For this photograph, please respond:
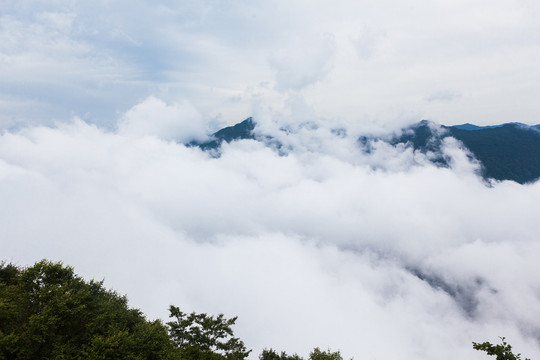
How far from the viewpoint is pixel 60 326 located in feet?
115

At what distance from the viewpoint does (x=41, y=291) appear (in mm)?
35094

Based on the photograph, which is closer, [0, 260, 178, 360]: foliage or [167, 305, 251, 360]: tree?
[0, 260, 178, 360]: foliage

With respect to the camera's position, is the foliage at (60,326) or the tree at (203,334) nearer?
the foliage at (60,326)

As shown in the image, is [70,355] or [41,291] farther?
[41,291]

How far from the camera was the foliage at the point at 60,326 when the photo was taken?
30859mm

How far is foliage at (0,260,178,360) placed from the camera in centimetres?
3086

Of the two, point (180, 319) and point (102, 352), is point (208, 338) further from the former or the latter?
point (102, 352)

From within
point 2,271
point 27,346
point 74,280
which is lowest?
point 27,346

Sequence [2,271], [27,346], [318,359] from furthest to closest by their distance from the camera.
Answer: [2,271]
[318,359]
[27,346]

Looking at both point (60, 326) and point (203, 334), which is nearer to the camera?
point (60, 326)

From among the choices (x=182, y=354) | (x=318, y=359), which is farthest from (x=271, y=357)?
(x=182, y=354)

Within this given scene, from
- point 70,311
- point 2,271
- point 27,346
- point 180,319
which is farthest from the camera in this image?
point 180,319

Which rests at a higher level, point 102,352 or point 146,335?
point 146,335

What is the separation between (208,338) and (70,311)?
34564 millimetres
